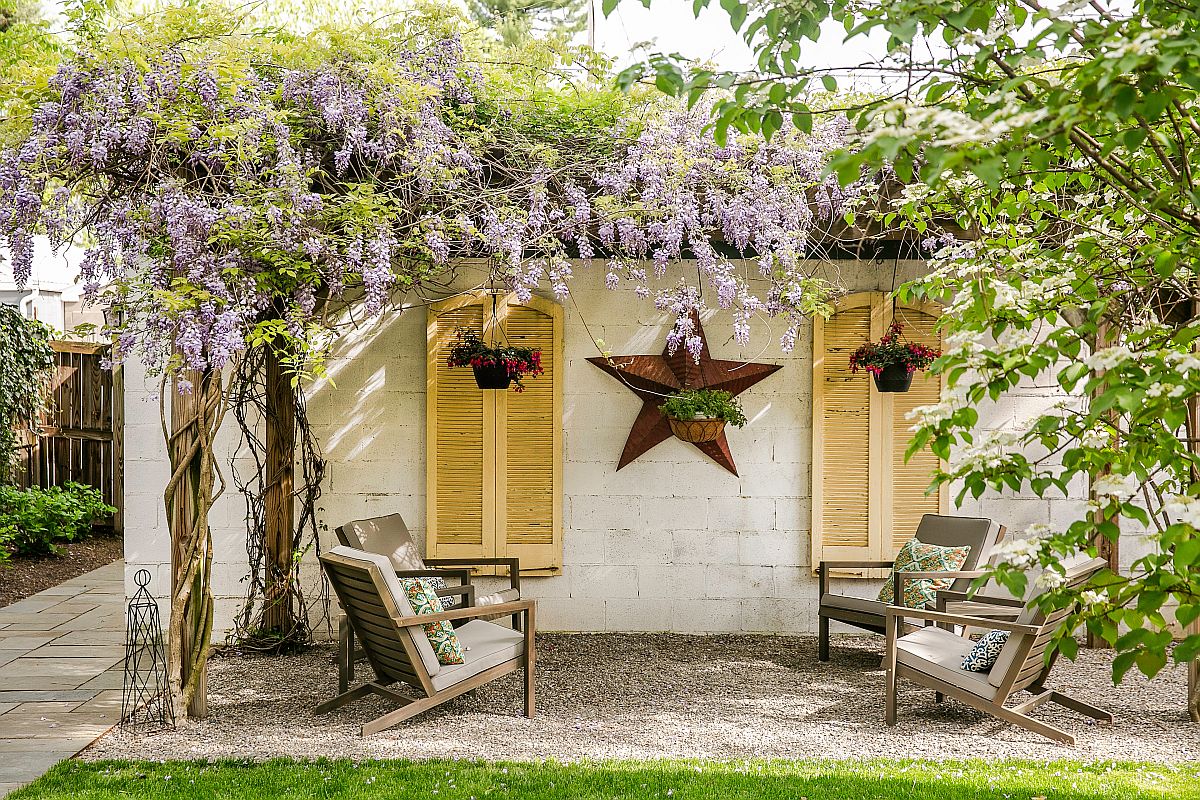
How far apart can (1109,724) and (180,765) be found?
3.98m

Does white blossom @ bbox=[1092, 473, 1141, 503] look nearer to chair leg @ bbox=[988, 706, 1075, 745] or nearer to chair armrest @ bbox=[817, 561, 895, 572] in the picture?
chair leg @ bbox=[988, 706, 1075, 745]

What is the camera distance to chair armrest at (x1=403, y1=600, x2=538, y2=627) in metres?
3.84

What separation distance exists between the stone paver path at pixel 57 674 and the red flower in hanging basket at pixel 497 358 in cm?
250

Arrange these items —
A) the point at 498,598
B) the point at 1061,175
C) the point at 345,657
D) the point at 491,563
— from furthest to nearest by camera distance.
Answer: the point at 491,563 < the point at 498,598 < the point at 345,657 < the point at 1061,175


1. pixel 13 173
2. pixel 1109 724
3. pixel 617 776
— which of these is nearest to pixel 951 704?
pixel 1109 724

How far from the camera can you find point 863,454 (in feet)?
19.4

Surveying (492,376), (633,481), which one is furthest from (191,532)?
(633,481)

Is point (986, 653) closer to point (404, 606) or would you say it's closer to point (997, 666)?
point (997, 666)

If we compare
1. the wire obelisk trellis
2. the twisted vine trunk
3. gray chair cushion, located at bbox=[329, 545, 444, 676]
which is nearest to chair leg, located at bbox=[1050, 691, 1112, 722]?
gray chair cushion, located at bbox=[329, 545, 444, 676]

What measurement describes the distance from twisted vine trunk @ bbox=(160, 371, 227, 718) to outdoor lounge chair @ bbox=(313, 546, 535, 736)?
0.57m

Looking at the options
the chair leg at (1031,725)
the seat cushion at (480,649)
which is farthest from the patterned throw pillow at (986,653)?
the seat cushion at (480,649)

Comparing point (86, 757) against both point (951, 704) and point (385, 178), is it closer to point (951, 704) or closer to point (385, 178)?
point (385, 178)

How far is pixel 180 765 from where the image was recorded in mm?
3611

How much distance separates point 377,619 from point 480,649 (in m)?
0.53
